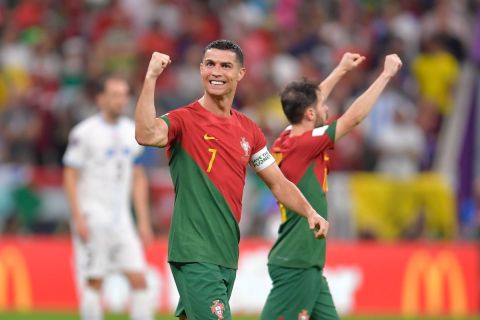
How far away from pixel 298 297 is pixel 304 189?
85 cm

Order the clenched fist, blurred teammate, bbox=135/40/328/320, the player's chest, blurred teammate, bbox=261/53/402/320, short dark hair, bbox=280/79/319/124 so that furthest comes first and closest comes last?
1. the clenched fist
2. short dark hair, bbox=280/79/319/124
3. blurred teammate, bbox=261/53/402/320
4. the player's chest
5. blurred teammate, bbox=135/40/328/320

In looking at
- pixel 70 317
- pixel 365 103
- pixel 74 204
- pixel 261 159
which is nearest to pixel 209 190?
pixel 261 159

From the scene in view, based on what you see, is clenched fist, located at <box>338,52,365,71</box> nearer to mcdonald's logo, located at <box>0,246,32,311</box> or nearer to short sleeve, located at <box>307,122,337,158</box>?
short sleeve, located at <box>307,122,337,158</box>

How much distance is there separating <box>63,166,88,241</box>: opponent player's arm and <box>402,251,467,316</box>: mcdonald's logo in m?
5.71

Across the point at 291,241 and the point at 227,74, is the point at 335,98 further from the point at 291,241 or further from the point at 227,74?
the point at 227,74

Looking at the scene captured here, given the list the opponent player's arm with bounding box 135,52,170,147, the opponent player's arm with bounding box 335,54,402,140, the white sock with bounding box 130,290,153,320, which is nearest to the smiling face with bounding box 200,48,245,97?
the opponent player's arm with bounding box 135,52,170,147

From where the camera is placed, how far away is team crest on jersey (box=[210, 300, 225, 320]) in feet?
27.3

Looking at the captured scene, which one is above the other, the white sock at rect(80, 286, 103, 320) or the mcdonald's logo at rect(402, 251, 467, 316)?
the white sock at rect(80, 286, 103, 320)

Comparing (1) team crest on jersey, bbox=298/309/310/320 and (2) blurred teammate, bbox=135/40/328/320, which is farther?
(1) team crest on jersey, bbox=298/309/310/320

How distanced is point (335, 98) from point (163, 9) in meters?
4.13

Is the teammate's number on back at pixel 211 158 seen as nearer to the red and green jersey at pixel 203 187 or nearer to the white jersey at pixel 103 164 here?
the red and green jersey at pixel 203 187

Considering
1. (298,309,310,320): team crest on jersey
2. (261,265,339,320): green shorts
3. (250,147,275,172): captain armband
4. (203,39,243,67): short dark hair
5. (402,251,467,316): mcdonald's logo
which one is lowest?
(402,251,467,316): mcdonald's logo

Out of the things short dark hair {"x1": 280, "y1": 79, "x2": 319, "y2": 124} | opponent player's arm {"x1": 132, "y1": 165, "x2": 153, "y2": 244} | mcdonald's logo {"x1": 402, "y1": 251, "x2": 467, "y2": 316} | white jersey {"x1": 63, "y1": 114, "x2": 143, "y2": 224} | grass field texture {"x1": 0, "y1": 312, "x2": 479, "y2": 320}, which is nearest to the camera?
short dark hair {"x1": 280, "y1": 79, "x2": 319, "y2": 124}

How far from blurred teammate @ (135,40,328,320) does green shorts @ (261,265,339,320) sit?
41.8 inches
